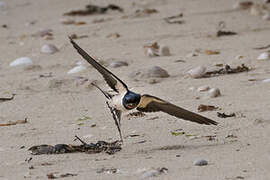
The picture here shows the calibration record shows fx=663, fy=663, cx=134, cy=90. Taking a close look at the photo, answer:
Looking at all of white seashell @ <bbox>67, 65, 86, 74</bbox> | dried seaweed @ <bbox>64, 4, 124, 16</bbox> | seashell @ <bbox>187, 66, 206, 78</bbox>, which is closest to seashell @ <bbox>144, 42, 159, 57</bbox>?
white seashell @ <bbox>67, 65, 86, 74</bbox>

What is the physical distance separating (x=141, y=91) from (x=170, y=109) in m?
1.27

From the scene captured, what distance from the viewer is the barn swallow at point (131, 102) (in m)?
3.45

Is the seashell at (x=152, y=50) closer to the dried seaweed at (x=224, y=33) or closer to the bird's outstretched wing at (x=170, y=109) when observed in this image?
the dried seaweed at (x=224, y=33)

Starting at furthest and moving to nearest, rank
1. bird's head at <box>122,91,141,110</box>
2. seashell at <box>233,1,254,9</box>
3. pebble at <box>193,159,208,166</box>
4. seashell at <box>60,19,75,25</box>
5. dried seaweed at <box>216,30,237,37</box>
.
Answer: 1. seashell at <box>233,1,254,9</box>
2. seashell at <box>60,19,75,25</box>
3. dried seaweed at <box>216,30,237,37</box>
4. bird's head at <box>122,91,141,110</box>
5. pebble at <box>193,159,208,166</box>

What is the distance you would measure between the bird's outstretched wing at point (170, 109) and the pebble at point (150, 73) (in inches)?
59.5

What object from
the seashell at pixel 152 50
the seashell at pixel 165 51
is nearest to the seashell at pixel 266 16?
the seashell at pixel 152 50

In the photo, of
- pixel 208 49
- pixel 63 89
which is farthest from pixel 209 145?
pixel 208 49

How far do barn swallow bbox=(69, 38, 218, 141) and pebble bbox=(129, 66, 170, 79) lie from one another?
1.44 meters

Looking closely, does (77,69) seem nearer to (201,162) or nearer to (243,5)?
(201,162)

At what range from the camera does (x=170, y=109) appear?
354 cm

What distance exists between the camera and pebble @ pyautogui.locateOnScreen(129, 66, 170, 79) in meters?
5.08

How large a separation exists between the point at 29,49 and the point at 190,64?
1751mm

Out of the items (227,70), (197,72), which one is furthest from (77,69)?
(227,70)

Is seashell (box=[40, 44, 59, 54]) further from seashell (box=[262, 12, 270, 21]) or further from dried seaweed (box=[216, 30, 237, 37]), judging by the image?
seashell (box=[262, 12, 270, 21])
